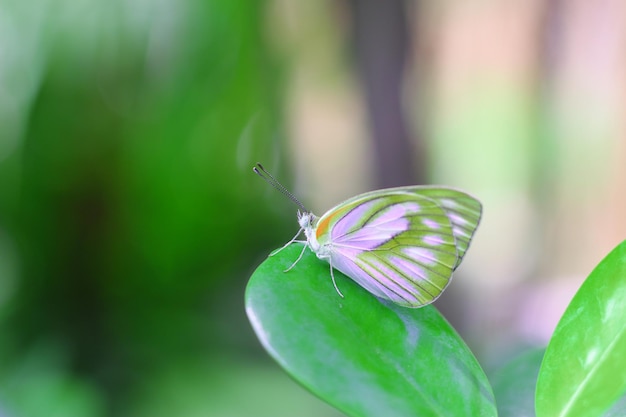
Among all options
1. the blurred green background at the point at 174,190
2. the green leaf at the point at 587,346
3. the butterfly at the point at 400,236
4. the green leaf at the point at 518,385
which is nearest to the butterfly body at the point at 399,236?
the butterfly at the point at 400,236

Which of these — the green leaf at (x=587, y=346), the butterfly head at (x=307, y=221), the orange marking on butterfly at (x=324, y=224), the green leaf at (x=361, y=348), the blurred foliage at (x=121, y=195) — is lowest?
the blurred foliage at (x=121, y=195)


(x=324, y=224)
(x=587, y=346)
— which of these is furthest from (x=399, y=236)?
(x=587, y=346)

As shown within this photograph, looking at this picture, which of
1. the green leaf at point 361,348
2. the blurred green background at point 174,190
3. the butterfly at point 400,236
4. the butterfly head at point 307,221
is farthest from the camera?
the blurred green background at point 174,190

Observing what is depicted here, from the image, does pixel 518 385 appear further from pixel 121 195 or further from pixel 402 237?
pixel 121 195

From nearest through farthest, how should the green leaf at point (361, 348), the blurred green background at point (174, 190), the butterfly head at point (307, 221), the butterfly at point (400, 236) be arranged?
the green leaf at point (361, 348)
the butterfly at point (400, 236)
the butterfly head at point (307, 221)
the blurred green background at point (174, 190)

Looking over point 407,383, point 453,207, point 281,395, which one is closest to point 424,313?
point 407,383

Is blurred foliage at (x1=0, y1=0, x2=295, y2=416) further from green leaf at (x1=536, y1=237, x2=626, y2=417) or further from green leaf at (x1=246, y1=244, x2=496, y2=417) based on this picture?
green leaf at (x1=536, y1=237, x2=626, y2=417)

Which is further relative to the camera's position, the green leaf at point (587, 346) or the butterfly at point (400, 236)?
the butterfly at point (400, 236)

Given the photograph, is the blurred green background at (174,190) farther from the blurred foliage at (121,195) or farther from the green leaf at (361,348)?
the green leaf at (361,348)
